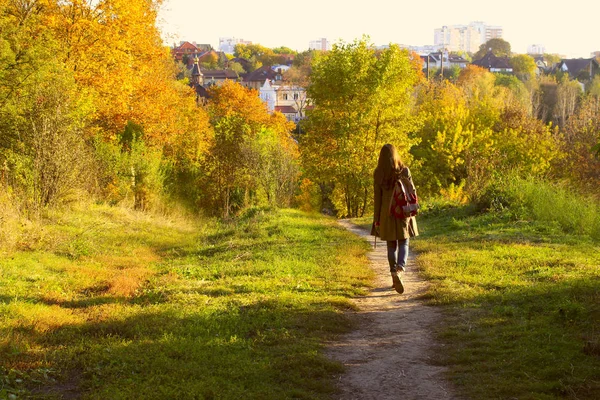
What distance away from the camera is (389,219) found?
9.20 metres

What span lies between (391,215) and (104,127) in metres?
19.1

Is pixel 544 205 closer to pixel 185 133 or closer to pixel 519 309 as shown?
pixel 519 309

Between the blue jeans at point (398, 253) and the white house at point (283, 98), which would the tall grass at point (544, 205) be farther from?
the white house at point (283, 98)

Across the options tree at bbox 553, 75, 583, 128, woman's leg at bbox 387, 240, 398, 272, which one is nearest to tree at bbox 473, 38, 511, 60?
tree at bbox 553, 75, 583, 128

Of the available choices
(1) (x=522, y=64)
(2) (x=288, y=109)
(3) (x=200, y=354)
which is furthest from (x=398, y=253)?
(1) (x=522, y=64)

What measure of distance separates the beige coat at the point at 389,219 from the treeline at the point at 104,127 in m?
8.11

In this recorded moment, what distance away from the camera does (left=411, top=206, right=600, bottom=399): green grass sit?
5.29 metres

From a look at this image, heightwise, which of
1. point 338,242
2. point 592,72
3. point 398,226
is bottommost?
point 338,242

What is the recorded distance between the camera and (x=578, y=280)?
27.7 ft

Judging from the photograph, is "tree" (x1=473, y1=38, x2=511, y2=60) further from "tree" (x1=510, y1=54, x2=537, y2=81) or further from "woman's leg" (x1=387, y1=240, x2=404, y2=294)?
"woman's leg" (x1=387, y1=240, x2=404, y2=294)

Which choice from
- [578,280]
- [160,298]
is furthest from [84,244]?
[578,280]

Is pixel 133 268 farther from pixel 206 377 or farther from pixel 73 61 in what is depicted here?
pixel 73 61

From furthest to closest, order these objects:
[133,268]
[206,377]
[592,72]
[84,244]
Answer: [592,72]
[84,244]
[133,268]
[206,377]

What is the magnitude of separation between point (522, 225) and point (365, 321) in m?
7.92
